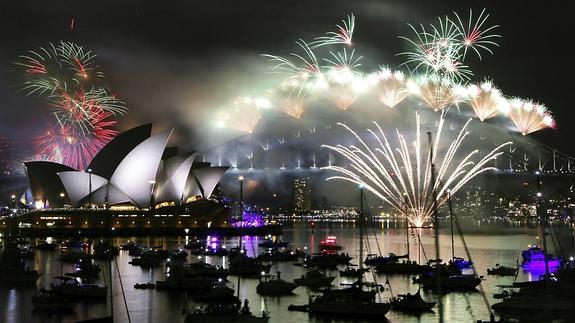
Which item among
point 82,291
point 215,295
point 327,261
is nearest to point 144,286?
point 82,291

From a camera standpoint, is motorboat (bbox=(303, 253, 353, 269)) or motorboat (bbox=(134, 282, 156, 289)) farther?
motorboat (bbox=(303, 253, 353, 269))

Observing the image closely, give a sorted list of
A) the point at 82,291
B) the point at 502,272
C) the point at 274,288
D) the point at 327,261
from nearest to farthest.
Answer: the point at 82,291, the point at 274,288, the point at 502,272, the point at 327,261

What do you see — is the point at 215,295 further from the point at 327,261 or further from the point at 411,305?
the point at 327,261

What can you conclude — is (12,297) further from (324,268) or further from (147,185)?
(147,185)

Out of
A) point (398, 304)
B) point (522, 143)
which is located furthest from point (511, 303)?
point (522, 143)

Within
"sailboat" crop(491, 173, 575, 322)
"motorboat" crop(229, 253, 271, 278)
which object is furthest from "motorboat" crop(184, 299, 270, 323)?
"motorboat" crop(229, 253, 271, 278)

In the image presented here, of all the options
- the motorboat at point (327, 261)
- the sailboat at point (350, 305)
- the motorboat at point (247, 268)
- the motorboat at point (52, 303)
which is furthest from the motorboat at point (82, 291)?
the motorboat at point (327, 261)

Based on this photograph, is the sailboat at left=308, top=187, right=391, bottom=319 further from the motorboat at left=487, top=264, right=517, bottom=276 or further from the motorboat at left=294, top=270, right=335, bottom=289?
the motorboat at left=487, top=264, right=517, bottom=276

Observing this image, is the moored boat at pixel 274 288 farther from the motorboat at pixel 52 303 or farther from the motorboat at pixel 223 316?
the motorboat at pixel 52 303
